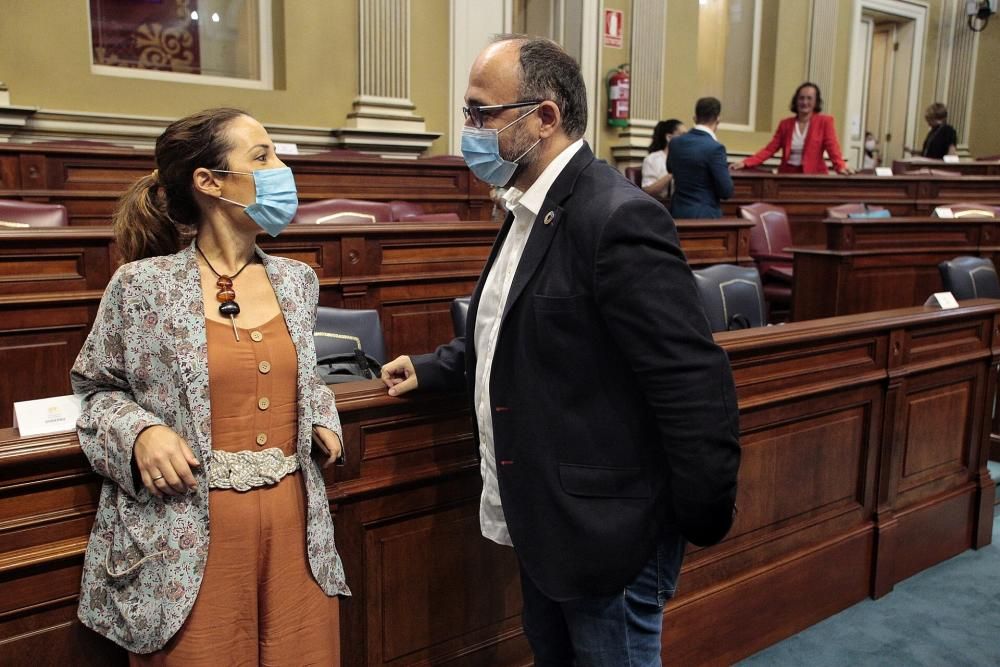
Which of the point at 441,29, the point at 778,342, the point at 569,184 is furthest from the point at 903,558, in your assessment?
the point at 441,29

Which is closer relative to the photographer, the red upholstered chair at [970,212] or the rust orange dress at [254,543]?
the rust orange dress at [254,543]

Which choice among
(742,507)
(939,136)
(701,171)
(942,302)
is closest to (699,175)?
(701,171)

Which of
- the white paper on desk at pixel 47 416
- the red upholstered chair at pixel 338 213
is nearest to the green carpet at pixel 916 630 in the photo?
the white paper on desk at pixel 47 416

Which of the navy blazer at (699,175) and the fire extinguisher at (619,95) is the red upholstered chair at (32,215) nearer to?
the navy blazer at (699,175)

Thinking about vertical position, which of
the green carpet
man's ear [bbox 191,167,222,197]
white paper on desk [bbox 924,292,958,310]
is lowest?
the green carpet

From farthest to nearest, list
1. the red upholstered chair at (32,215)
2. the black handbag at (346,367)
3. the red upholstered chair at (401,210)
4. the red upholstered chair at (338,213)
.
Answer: the red upholstered chair at (401,210) < the red upholstered chair at (338,213) < the red upholstered chair at (32,215) < the black handbag at (346,367)

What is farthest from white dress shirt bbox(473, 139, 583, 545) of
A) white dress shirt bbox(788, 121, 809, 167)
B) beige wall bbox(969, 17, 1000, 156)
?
beige wall bbox(969, 17, 1000, 156)

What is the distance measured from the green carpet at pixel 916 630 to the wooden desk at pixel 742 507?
5cm

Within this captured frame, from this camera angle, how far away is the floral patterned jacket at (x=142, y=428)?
1.25m

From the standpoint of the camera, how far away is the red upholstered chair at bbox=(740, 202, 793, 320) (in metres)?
5.20

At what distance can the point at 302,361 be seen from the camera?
1.39m

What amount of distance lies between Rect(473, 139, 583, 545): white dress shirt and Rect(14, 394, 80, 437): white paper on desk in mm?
635

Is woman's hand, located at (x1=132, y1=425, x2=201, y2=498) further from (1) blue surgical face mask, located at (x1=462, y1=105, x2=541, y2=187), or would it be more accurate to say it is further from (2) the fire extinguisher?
(2) the fire extinguisher

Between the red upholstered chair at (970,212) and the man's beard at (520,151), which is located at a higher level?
the man's beard at (520,151)
